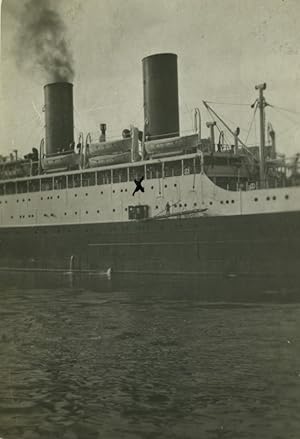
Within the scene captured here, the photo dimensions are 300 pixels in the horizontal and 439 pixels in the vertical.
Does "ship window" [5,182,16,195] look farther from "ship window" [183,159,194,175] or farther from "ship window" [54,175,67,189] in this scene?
"ship window" [183,159,194,175]

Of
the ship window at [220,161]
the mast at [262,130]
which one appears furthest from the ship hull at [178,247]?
the ship window at [220,161]

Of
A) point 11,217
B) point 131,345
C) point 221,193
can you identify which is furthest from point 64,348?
point 11,217

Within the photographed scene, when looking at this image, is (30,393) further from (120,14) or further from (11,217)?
(11,217)

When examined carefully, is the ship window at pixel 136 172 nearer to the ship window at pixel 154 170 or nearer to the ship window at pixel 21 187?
the ship window at pixel 154 170

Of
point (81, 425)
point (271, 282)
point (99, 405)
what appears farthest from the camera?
point (271, 282)

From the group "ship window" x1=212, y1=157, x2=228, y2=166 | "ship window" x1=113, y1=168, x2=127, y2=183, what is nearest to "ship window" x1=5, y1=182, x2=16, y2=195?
"ship window" x1=113, y1=168, x2=127, y2=183

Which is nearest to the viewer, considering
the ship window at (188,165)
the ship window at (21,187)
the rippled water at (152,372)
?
the rippled water at (152,372)
